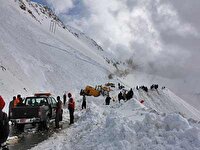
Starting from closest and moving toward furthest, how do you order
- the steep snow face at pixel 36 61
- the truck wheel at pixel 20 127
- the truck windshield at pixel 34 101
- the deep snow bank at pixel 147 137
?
the deep snow bank at pixel 147 137
the truck wheel at pixel 20 127
the truck windshield at pixel 34 101
the steep snow face at pixel 36 61

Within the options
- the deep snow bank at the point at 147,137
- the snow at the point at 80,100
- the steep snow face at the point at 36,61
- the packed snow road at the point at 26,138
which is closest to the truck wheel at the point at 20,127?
the packed snow road at the point at 26,138

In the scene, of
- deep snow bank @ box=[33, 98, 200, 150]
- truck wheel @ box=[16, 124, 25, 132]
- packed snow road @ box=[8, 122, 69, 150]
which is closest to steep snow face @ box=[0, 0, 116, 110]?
truck wheel @ box=[16, 124, 25, 132]

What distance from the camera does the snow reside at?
12.2 metres

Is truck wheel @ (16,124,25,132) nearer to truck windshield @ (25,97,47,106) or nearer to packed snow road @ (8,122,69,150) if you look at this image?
packed snow road @ (8,122,69,150)

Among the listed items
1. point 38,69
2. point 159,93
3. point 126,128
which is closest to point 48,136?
point 126,128

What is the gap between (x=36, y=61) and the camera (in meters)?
80.3

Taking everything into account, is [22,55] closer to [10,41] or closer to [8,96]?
[10,41]

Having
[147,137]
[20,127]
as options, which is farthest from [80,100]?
[147,137]

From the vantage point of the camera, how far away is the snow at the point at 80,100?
12.2 metres

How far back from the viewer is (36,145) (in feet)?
51.6

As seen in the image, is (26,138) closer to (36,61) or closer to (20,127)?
(20,127)

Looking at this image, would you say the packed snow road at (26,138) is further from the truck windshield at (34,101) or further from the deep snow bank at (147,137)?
the truck windshield at (34,101)

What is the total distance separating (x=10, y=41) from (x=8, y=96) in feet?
128

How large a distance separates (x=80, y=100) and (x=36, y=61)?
29.7 metres
